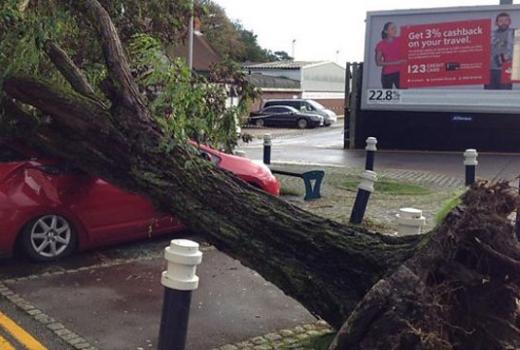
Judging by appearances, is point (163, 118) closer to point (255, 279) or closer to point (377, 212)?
point (255, 279)

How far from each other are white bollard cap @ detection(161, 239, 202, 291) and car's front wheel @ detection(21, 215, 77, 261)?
3468 mm

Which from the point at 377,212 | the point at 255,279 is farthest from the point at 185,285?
the point at 377,212

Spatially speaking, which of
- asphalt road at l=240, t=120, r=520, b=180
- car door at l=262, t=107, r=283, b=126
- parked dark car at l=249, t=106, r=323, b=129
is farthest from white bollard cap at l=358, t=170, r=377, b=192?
car door at l=262, t=107, r=283, b=126

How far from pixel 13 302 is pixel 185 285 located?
2695mm

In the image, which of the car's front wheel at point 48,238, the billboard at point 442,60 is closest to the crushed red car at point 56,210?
the car's front wheel at point 48,238

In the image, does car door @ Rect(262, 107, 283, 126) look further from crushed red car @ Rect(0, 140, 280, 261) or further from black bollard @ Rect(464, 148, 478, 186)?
crushed red car @ Rect(0, 140, 280, 261)

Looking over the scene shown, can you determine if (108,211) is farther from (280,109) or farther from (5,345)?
(280,109)

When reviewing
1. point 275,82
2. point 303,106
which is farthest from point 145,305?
point 275,82

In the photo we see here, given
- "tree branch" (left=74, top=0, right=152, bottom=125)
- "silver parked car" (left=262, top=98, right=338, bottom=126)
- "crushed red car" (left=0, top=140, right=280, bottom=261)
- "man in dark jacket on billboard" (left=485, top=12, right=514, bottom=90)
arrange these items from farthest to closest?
"silver parked car" (left=262, top=98, right=338, bottom=126) → "man in dark jacket on billboard" (left=485, top=12, right=514, bottom=90) → "crushed red car" (left=0, top=140, right=280, bottom=261) → "tree branch" (left=74, top=0, right=152, bottom=125)

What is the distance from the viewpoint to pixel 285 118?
37.0 m

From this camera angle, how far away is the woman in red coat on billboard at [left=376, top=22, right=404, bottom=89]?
805 inches

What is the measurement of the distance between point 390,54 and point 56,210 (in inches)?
629

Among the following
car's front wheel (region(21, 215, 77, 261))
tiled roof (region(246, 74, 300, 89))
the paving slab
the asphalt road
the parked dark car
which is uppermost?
tiled roof (region(246, 74, 300, 89))

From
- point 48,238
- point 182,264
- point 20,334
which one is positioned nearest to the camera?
point 182,264
